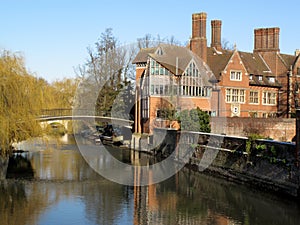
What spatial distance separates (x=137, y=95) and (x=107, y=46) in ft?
28.4

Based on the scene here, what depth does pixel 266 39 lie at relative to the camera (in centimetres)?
3741

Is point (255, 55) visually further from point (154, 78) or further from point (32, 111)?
point (32, 111)

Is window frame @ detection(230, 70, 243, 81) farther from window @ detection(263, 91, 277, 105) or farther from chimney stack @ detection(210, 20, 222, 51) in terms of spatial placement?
chimney stack @ detection(210, 20, 222, 51)

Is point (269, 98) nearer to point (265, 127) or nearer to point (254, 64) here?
point (254, 64)

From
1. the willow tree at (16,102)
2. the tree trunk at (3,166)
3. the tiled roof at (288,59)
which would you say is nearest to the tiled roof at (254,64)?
the tiled roof at (288,59)

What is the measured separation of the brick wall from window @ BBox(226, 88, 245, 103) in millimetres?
6368

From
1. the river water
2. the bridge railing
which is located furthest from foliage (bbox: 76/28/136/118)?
the river water

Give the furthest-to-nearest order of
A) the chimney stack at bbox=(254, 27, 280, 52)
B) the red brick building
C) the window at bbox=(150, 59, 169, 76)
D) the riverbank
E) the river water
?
1. the chimney stack at bbox=(254, 27, 280, 52)
2. the window at bbox=(150, 59, 169, 76)
3. the red brick building
4. the riverbank
5. the river water

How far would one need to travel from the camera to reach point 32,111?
64.3 feet

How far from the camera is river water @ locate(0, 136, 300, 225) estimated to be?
13.4 m

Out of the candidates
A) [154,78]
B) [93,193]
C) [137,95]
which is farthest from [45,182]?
[137,95]

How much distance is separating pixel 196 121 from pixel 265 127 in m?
4.38

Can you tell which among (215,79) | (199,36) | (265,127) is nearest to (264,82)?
(215,79)

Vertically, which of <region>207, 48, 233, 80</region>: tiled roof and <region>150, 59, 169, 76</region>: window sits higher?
<region>207, 48, 233, 80</region>: tiled roof
